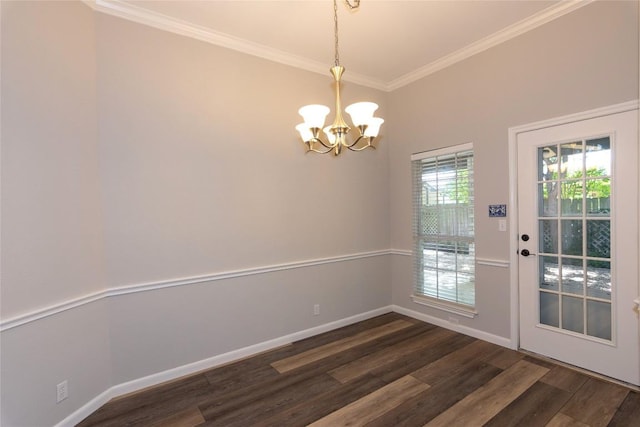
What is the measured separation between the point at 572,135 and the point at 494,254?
1.28m

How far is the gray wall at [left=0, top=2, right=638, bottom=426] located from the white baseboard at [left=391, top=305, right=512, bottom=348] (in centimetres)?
7

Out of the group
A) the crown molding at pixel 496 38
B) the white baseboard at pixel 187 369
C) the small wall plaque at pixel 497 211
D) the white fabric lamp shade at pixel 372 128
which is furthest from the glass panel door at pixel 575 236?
the white baseboard at pixel 187 369

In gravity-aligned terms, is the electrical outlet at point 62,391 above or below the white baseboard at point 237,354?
above

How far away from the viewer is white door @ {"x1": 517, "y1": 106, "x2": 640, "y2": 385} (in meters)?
2.35

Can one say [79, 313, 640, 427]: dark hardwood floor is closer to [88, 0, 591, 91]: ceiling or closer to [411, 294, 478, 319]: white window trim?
[411, 294, 478, 319]: white window trim

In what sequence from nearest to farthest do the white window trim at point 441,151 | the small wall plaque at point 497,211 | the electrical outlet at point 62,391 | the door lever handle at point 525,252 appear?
the electrical outlet at point 62,391 < the door lever handle at point 525,252 < the small wall plaque at point 497,211 < the white window trim at point 441,151

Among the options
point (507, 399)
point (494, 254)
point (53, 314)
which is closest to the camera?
point (53, 314)

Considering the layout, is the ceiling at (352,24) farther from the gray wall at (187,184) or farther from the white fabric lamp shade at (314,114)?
the white fabric lamp shade at (314,114)

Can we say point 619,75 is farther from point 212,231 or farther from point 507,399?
point 212,231

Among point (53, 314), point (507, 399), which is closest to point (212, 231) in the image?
point (53, 314)

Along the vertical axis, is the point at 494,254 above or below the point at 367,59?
below

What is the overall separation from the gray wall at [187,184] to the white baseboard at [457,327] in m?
0.07

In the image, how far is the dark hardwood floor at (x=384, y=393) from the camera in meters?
2.10

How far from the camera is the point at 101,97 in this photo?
7.78 feet
